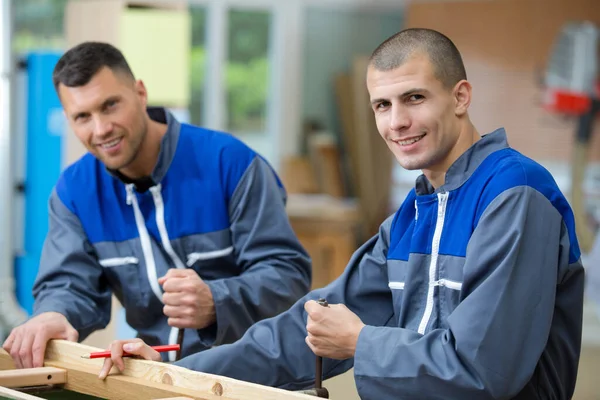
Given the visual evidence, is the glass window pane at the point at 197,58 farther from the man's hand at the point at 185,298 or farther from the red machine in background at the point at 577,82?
the man's hand at the point at 185,298

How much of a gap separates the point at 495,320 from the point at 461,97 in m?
0.49

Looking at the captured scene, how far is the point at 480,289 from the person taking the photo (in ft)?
5.30

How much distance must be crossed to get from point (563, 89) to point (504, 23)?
924mm

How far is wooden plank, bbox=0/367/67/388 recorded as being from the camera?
6.52 feet

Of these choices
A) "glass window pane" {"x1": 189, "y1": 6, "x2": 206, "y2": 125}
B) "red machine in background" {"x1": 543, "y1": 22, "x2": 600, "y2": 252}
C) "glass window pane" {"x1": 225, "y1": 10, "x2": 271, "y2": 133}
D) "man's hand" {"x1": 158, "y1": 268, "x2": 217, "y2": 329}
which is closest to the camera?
"man's hand" {"x1": 158, "y1": 268, "x2": 217, "y2": 329}

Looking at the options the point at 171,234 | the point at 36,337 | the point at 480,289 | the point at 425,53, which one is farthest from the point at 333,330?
the point at 171,234

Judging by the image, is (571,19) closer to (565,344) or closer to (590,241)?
(590,241)

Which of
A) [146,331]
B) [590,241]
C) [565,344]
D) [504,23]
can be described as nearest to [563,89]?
[504,23]

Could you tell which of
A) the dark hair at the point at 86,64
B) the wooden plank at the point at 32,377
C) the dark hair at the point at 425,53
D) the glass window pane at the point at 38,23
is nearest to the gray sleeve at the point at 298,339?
the wooden plank at the point at 32,377

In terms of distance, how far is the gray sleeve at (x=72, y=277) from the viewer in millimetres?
2525

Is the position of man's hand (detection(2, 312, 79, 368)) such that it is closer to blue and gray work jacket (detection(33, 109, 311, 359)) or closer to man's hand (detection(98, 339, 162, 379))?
blue and gray work jacket (detection(33, 109, 311, 359))

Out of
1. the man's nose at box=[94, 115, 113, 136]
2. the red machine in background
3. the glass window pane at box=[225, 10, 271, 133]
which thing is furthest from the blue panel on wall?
the glass window pane at box=[225, 10, 271, 133]

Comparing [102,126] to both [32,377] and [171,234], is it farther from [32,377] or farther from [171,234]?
[32,377]

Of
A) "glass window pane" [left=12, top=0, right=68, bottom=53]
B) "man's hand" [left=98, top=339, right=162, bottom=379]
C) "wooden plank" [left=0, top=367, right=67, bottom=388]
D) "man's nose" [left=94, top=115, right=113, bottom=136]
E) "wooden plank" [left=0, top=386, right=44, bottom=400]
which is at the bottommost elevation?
"wooden plank" [left=0, top=367, right=67, bottom=388]
